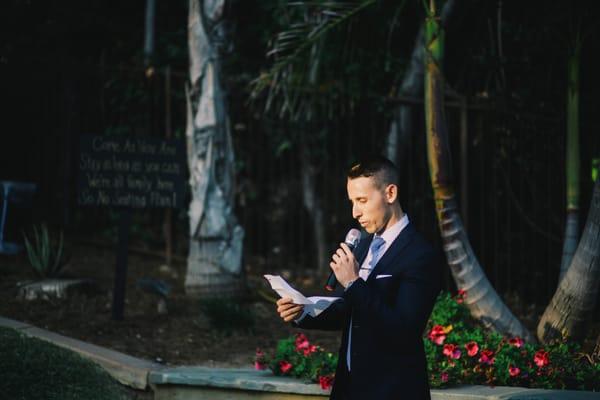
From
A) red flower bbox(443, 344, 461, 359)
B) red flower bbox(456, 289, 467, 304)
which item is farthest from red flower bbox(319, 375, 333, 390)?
red flower bbox(456, 289, 467, 304)

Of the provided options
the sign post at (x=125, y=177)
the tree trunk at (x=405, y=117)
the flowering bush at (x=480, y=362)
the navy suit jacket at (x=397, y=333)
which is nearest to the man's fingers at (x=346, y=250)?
the navy suit jacket at (x=397, y=333)

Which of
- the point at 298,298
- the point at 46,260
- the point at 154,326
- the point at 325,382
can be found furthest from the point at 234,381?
the point at 46,260

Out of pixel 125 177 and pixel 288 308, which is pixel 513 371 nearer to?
pixel 288 308

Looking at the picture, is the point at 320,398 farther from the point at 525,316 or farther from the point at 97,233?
the point at 97,233

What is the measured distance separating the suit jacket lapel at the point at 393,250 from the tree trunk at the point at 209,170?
5.43m

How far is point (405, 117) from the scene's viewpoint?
35.4 ft

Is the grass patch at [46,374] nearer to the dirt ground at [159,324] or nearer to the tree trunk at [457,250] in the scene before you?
the dirt ground at [159,324]

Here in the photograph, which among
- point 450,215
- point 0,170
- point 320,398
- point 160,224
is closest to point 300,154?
point 160,224

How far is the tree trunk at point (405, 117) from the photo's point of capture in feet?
35.0

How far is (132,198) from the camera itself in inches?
315

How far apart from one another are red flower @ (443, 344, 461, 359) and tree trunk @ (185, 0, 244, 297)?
3.79m

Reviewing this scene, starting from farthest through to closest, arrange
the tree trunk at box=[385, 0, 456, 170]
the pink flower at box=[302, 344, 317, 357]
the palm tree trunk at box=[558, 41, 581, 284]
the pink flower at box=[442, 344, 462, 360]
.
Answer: the tree trunk at box=[385, 0, 456, 170]
the palm tree trunk at box=[558, 41, 581, 284]
the pink flower at box=[302, 344, 317, 357]
the pink flower at box=[442, 344, 462, 360]

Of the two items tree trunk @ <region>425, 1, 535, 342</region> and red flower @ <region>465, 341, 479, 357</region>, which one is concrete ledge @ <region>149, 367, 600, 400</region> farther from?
tree trunk @ <region>425, 1, 535, 342</region>

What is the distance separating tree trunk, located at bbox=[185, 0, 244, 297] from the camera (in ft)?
29.1
